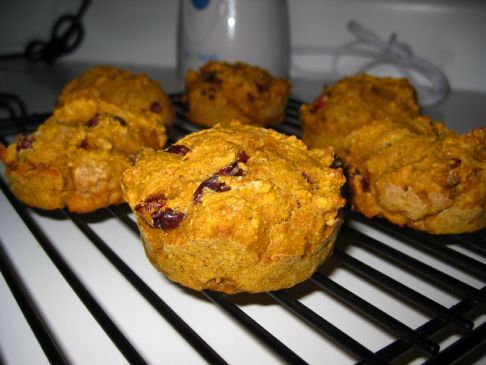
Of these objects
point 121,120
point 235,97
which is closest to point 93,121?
point 121,120

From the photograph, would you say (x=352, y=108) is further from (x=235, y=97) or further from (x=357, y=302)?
(x=357, y=302)

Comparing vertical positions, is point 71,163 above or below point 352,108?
below

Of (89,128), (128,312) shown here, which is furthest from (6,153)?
(128,312)

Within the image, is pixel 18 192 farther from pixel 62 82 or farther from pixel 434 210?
pixel 62 82

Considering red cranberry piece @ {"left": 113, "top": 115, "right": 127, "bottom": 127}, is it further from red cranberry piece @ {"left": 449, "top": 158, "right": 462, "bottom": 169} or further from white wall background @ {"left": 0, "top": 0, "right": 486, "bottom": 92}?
white wall background @ {"left": 0, "top": 0, "right": 486, "bottom": 92}

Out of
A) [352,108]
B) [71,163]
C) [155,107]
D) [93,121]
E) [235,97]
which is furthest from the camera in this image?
[235,97]

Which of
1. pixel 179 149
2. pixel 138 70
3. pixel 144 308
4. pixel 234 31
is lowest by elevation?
pixel 144 308
